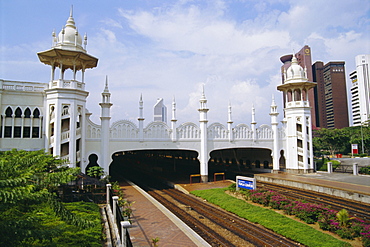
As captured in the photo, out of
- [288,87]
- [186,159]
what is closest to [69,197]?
[288,87]

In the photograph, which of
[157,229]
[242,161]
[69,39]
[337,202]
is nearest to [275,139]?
[242,161]

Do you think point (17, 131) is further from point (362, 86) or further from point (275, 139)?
point (362, 86)

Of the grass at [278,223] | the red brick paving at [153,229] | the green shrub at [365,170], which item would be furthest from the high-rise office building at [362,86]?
the red brick paving at [153,229]

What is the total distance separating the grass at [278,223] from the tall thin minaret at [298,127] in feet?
53.0

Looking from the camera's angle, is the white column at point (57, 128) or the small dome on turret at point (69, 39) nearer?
the white column at point (57, 128)

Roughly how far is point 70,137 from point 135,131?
5.68 meters

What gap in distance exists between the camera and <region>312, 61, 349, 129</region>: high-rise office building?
344 ft

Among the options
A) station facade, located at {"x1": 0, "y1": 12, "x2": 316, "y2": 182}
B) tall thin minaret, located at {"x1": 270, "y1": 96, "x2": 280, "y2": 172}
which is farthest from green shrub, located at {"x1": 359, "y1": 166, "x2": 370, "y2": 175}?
station facade, located at {"x1": 0, "y1": 12, "x2": 316, "y2": 182}

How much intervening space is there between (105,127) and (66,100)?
155 inches

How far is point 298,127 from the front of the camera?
31172 mm

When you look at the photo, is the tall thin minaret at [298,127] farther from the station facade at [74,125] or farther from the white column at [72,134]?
the white column at [72,134]

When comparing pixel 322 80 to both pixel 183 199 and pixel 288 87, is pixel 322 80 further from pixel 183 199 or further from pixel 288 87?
pixel 183 199

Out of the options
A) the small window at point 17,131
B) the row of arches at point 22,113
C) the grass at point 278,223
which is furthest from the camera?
the small window at point 17,131

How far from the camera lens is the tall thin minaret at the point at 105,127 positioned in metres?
20.9
